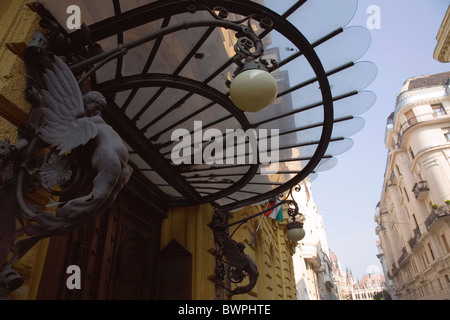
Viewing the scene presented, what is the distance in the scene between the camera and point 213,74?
323 centimetres

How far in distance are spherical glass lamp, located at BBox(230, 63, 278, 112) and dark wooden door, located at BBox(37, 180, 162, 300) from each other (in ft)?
8.77

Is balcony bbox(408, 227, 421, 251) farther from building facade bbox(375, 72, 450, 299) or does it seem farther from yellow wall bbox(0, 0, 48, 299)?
yellow wall bbox(0, 0, 48, 299)

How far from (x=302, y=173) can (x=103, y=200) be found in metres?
3.82

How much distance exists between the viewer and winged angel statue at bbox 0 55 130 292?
1349 millimetres

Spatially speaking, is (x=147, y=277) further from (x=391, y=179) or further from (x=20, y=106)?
(x=391, y=179)

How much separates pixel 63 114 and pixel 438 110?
32.9 metres

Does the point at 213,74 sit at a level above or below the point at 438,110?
below

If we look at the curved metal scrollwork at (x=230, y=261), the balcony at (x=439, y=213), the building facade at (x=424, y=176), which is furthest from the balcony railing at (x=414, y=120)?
the curved metal scrollwork at (x=230, y=261)

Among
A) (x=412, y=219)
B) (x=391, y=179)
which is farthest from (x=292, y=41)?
(x=391, y=179)

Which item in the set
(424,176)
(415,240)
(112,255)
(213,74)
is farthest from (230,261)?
(415,240)

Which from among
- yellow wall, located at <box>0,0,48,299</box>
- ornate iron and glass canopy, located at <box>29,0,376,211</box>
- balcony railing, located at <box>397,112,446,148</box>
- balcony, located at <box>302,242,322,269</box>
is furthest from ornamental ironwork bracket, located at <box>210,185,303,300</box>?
balcony railing, located at <box>397,112,446,148</box>

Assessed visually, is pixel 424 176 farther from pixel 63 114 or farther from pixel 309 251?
pixel 63 114
